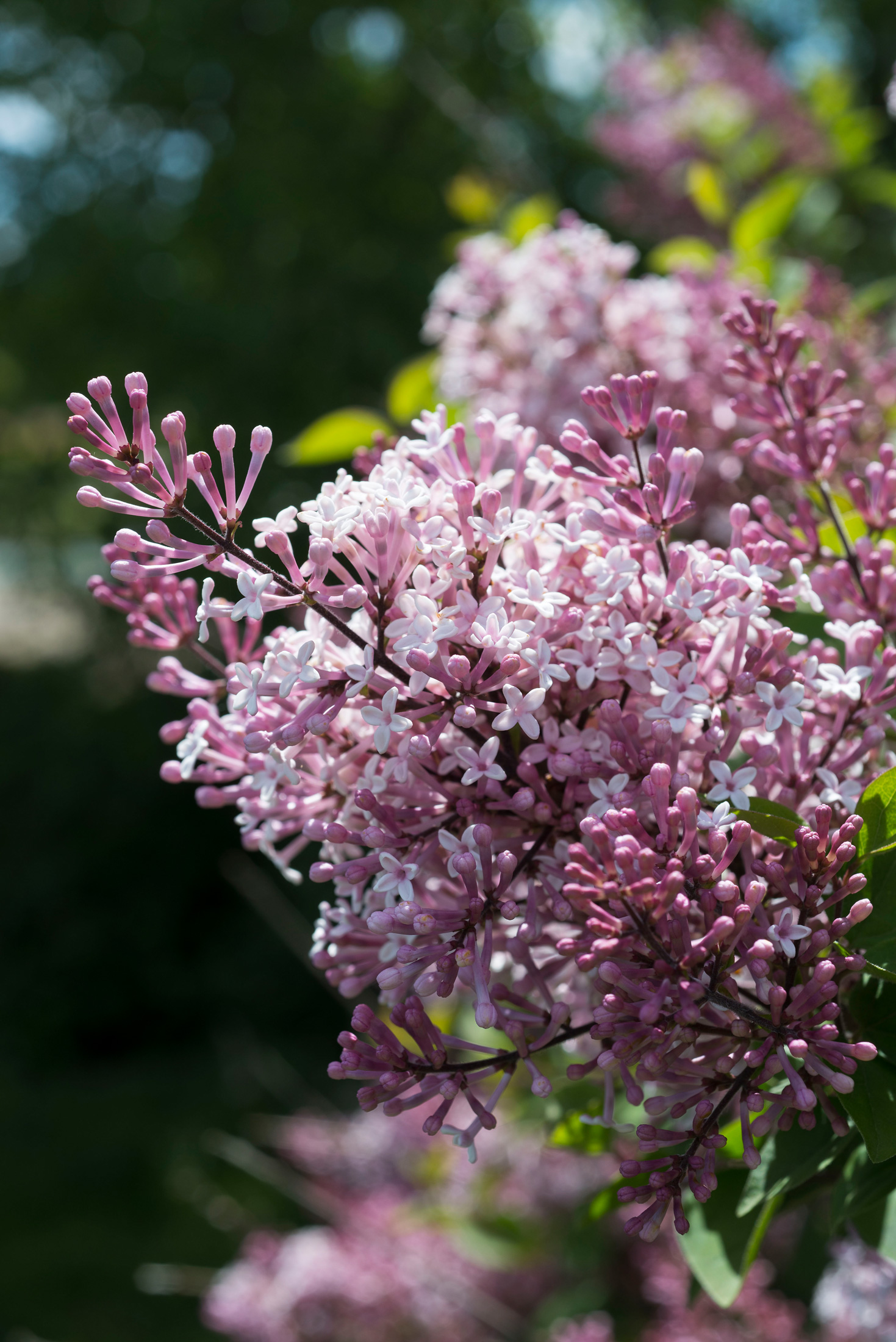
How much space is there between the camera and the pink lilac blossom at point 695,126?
306cm

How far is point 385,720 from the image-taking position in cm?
83

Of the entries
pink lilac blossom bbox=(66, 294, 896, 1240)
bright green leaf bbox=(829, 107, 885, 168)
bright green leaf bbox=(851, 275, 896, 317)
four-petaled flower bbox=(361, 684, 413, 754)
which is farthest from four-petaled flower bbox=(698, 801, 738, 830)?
bright green leaf bbox=(829, 107, 885, 168)

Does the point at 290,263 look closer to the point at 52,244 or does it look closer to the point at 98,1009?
the point at 52,244

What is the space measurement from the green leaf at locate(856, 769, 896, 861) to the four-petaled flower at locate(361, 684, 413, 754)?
1.24ft

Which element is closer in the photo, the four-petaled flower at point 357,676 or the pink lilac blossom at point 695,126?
the four-petaled flower at point 357,676

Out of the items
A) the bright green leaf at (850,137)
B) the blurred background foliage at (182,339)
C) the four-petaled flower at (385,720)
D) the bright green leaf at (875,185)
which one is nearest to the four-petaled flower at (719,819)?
the four-petaled flower at (385,720)

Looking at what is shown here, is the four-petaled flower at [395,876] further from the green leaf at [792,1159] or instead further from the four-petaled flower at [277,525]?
the green leaf at [792,1159]

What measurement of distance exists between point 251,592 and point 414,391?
1.24m

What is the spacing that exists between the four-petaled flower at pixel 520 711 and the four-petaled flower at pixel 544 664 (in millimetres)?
13

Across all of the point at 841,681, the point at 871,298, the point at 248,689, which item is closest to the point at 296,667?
the point at 248,689

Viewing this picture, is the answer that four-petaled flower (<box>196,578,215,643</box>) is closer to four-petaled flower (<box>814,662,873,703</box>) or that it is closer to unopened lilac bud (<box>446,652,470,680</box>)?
unopened lilac bud (<box>446,652,470,680</box>)

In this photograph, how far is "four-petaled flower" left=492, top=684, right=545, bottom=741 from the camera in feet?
2.70

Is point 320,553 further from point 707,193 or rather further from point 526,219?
point 707,193

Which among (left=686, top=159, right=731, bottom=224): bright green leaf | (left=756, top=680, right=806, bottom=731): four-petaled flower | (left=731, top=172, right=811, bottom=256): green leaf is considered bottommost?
(left=756, top=680, right=806, bottom=731): four-petaled flower
